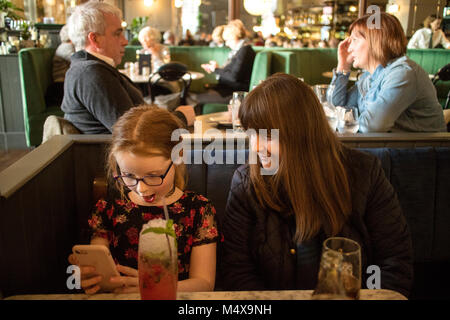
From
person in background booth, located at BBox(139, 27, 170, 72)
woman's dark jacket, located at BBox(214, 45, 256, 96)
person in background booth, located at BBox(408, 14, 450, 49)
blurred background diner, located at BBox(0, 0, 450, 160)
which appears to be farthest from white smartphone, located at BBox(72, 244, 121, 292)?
person in background booth, located at BBox(408, 14, 450, 49)

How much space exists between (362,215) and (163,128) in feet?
2.10

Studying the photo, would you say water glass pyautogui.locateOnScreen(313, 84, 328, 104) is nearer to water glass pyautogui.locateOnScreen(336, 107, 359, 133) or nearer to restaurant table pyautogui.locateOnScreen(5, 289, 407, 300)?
water glass pyautogui.locateOnScreen(336, 107, 359, 133)

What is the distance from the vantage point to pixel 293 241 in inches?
49.1

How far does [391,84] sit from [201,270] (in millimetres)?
1227

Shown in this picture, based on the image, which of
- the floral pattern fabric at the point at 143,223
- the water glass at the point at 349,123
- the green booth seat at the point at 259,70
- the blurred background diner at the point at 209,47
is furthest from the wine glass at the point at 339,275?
the green booth seat at the point at 259,70

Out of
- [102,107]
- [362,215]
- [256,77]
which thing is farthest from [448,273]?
[256,77]

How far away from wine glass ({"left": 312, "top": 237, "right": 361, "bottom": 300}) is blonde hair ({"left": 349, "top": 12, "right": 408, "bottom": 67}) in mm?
1516

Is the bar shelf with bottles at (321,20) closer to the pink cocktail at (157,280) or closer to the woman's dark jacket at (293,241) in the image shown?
the woman's dark jacket at (293,241)

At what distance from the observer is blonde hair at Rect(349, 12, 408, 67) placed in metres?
2.02

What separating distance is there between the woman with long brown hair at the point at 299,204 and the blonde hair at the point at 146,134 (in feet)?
0.75

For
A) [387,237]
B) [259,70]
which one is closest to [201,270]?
[387,237]

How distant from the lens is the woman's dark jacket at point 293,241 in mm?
1252

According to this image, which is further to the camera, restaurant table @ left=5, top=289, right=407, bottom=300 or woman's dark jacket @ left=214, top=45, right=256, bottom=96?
woman's dark jacket @ left=214, top=45, right=256, bottom=96
